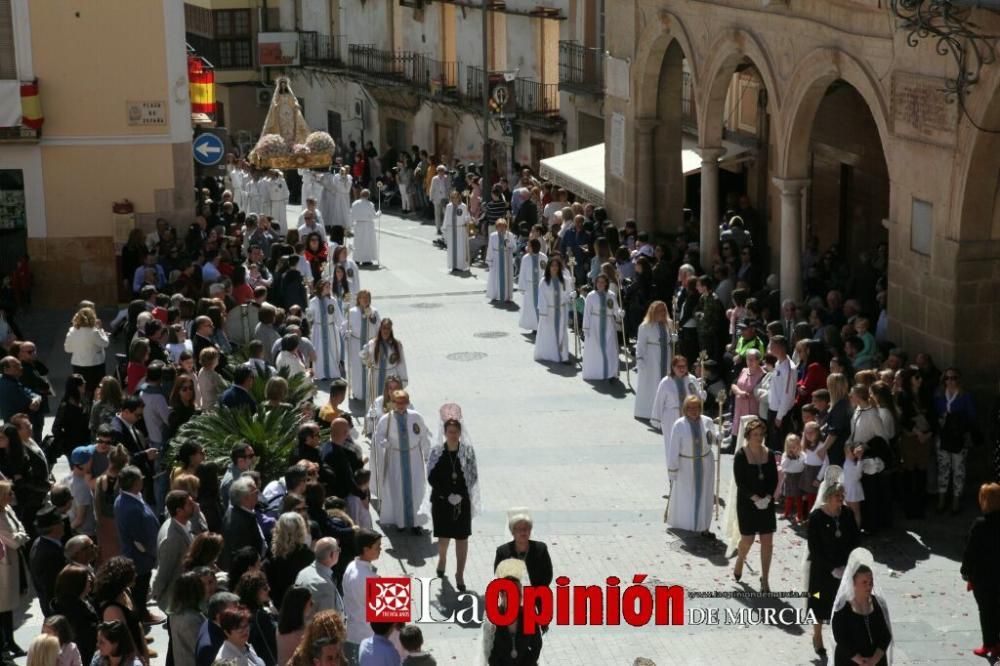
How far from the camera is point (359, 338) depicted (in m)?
21.1

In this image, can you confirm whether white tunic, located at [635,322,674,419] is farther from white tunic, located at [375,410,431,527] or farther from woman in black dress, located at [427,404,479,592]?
woman in black dress, located at [427,404,479,592]

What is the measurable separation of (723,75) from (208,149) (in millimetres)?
8042

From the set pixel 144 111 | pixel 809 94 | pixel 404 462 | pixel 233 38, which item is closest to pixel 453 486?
pixel 404 462

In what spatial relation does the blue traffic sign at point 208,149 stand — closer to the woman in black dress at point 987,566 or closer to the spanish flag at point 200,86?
the spanish flag at point 200,86

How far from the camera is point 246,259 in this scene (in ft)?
80.2

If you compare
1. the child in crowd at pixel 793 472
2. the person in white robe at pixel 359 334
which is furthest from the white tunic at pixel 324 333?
the child in crowd at pixel 793 472

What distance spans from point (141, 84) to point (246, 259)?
353cm

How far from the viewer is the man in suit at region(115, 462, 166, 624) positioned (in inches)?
518

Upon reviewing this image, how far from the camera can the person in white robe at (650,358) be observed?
19.8 m

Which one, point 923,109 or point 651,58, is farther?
point 651,58

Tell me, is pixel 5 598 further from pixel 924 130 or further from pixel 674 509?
pixel 924 130

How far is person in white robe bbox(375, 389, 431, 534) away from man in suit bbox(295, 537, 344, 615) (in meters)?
4.21

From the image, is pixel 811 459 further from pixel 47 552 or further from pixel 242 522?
pixel 47 552

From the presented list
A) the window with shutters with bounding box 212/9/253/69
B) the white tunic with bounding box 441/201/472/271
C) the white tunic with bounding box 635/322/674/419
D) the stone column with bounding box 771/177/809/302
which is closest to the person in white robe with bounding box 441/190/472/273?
the white tunic with bounding box 441/201/472/271
